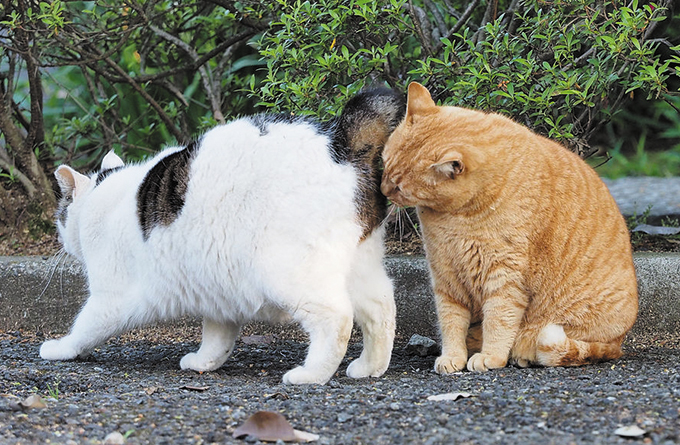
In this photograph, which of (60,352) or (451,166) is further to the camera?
(60,352)

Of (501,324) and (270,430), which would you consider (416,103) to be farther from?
(270,430)

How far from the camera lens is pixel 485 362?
3.38 metres

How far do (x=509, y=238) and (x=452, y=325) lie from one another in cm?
52

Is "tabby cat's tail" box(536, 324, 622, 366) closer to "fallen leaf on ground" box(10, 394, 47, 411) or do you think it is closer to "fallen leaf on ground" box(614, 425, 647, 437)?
"fallen leaf on ground" box(614, 425, 647, 437)

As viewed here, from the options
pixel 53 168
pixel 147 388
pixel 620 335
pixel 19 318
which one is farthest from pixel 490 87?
pixel 53 168

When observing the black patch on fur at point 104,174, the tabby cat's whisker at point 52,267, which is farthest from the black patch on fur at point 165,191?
Result: the tabby cat's whisker at point 52,267

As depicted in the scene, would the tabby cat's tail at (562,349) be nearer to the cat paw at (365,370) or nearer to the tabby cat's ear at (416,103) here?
the cat paw at (365,370)

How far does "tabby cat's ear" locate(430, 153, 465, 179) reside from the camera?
326 centimetres

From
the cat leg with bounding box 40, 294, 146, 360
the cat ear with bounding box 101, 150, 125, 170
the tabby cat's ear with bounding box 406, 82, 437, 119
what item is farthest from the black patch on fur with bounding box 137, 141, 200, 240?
the tabby cat's ear with bounding box 406, 82, 437, 119

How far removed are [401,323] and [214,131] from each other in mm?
1539

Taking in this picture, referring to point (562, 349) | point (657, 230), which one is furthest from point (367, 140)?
point (657, 230)

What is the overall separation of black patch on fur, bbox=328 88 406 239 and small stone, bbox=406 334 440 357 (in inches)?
31.9

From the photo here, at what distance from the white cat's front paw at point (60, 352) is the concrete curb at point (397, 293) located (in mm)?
799

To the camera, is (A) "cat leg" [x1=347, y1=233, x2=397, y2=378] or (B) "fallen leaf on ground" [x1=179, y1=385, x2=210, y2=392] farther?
(A) "cat leg" [x1=347, y1=233, x2=397, y2=378]
